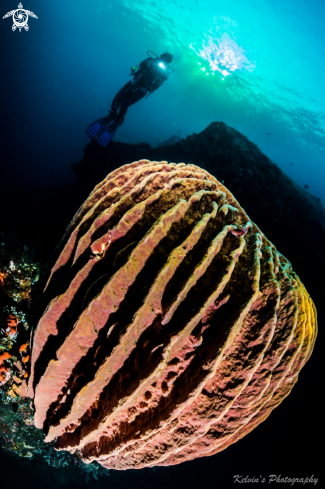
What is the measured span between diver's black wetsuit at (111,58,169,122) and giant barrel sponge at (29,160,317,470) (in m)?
11.4

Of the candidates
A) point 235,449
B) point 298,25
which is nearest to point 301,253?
point 235,449

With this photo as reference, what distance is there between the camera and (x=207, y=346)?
178 centimetres

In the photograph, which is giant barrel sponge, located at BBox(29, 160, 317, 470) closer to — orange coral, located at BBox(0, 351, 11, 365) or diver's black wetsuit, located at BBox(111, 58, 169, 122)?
orange coral, located at BBox(0, 351, 11, 365)

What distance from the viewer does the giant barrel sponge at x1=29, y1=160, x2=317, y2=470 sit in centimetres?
177

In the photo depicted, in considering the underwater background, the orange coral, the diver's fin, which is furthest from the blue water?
the orange coral

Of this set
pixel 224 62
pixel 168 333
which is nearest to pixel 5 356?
pixel 168 333

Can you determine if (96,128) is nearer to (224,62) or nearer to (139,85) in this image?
(139,85)

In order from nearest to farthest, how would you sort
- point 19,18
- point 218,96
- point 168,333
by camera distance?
1. point 168,333
2. point 19,18
3. point 218,96

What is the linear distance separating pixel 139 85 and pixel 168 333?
14.0 m

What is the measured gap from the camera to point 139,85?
40.4ft

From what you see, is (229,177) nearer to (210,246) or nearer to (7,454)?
(210,246)

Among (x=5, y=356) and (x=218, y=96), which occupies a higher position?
(x=218, y=96)

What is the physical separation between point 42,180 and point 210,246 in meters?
27.8

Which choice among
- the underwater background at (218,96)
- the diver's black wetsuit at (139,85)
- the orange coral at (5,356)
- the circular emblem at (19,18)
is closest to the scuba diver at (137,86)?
the diver's black wetsuit at (139,85)
